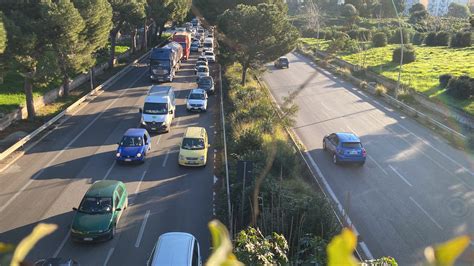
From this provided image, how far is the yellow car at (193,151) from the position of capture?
2334 cm

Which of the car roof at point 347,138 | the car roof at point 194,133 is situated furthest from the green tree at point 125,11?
the car roof at point 347,138

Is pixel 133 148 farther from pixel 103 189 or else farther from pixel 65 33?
pixel 65 33

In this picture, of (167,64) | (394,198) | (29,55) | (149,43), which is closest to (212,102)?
(167,64)

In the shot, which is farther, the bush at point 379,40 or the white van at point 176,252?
the bush at point 379,40

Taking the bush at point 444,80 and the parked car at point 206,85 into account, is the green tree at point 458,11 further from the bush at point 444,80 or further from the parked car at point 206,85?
the parked car at point 206,85

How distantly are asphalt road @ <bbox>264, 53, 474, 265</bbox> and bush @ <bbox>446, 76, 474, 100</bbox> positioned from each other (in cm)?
492

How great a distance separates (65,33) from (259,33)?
14554 millimetres

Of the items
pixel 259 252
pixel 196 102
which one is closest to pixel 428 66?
pixel 196 102

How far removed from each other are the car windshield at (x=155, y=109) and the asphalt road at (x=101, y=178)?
4.90 ft

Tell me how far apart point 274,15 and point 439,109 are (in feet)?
46.2

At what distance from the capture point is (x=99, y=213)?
54.2 feet

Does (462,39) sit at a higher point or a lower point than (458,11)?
lower

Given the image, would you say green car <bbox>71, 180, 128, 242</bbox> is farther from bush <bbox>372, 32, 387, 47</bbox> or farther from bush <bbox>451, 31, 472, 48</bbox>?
bush <bbox>372, 32, 387, 47</bbox>

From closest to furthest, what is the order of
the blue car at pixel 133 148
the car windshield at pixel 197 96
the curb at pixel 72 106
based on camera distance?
the blue car at pixel 133 148
the curb at pixel 72 106
the car windshield at pixel 197 96
